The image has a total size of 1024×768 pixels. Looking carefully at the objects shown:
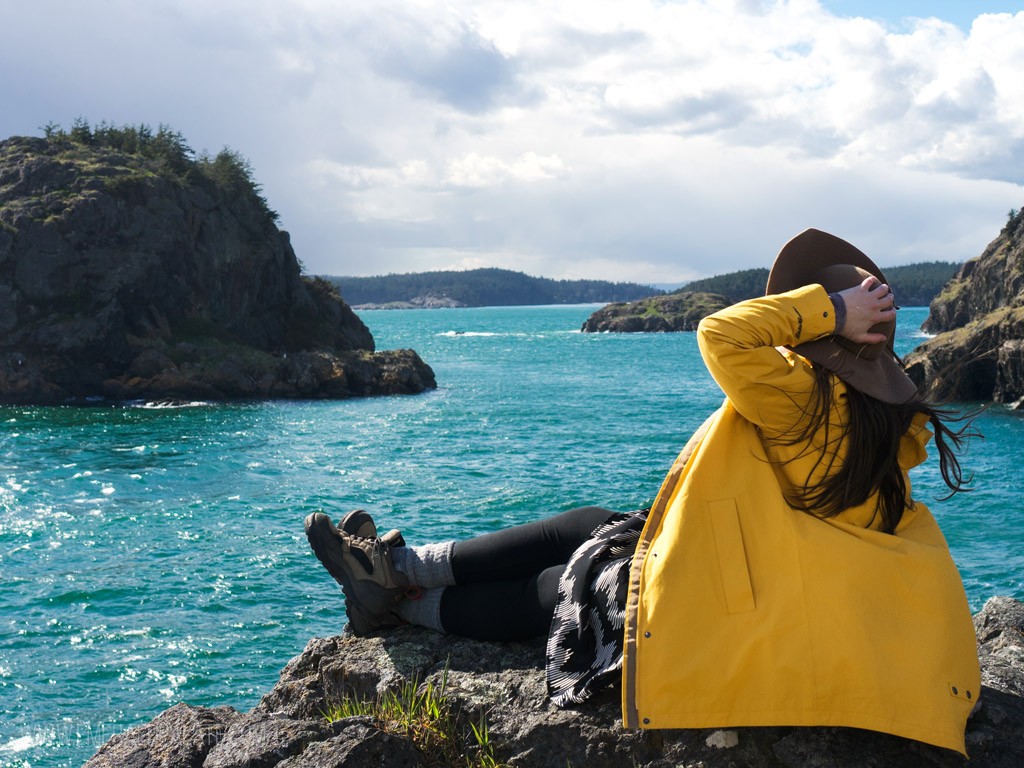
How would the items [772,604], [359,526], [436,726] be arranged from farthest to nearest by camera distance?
[359,526]
[436,726]
[772,604]

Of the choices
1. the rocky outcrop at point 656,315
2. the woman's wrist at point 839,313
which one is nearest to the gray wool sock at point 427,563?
the woman's wrist at point 839,313

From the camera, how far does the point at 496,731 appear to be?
12.5 ft

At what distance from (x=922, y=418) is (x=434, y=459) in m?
21.6

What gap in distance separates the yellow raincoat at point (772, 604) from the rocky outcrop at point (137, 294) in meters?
37.3

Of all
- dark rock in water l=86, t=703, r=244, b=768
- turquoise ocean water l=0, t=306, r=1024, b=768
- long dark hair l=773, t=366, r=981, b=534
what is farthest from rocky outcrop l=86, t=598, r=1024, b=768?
turquoise ocean water l=0, t=306, r=1024, b=768

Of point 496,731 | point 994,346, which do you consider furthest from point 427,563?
point 994,346

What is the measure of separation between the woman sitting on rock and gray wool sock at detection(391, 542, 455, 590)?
0.80m

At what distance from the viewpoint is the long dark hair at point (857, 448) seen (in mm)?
3291

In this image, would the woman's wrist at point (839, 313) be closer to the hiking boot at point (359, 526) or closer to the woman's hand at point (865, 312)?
the woman's hand at point (865, 312)

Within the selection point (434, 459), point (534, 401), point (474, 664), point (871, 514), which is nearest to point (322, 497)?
point (434, 459)

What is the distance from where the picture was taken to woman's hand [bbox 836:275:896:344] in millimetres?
3385

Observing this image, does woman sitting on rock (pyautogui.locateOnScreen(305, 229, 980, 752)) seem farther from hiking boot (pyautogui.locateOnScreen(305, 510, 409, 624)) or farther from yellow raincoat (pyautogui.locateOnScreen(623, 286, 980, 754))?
hiking boot (pyautogui.locateOnScreen(305, 510, 409, 624))

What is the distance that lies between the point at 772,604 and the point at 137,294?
136 ft

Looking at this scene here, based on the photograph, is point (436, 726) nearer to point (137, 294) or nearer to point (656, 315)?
point (137, 294)
